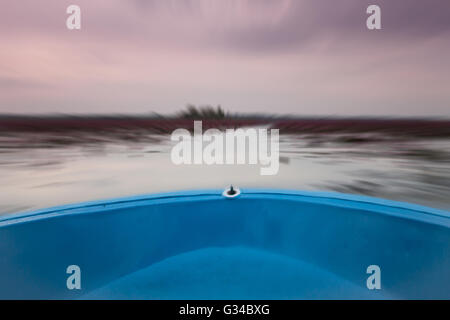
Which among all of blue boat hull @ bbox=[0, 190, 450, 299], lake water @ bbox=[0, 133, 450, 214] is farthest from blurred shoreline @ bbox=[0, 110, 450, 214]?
blue boat hull @ bbox=[0, 190, 450, 299]

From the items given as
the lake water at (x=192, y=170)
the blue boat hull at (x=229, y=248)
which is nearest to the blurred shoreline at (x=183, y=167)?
the lake water at (x=192, y=170)

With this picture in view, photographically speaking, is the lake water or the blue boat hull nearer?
the blue boat hull

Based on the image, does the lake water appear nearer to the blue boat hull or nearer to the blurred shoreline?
the blurred shoreline

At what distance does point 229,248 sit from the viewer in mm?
Result: 1212

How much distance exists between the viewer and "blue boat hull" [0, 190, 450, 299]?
853 millimetres

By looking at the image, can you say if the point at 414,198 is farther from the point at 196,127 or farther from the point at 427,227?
the point at 196,127

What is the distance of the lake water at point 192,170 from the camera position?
1910 mm

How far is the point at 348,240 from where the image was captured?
100cm

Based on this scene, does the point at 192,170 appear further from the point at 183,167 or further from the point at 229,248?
the point at 229,248

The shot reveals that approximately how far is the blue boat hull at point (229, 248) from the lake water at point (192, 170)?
34.4 inches

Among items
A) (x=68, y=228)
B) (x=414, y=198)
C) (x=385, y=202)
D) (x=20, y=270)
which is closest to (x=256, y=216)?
(x=385, y=202)

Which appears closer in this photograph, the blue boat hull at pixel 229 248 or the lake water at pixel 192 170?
the blue boat hull at pixel 229 248

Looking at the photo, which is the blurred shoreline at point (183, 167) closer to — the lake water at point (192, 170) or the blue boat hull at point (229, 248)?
the lake water at point (192, 170)

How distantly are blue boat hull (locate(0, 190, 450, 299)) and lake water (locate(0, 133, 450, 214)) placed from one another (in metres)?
0.87
